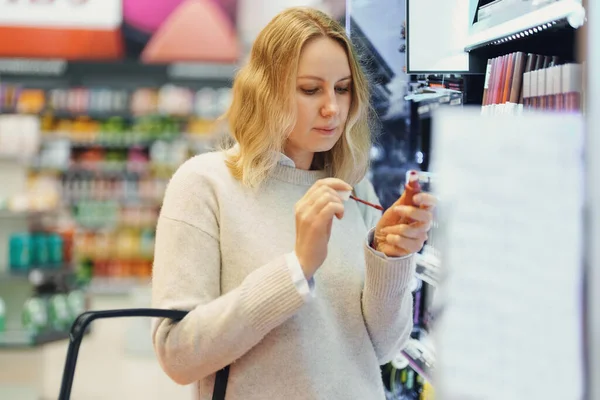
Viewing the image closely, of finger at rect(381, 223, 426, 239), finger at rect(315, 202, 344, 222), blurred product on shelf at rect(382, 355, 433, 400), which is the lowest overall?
blurred product on shelf at rect(382, 355, 433, 400)

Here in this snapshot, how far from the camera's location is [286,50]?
139cm

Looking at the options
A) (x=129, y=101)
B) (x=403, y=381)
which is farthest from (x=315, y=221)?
(x=129, y=101)

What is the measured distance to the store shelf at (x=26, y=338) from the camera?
433 centimetres

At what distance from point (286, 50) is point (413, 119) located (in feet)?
2.25

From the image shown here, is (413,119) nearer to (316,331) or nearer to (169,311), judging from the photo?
(316,331)

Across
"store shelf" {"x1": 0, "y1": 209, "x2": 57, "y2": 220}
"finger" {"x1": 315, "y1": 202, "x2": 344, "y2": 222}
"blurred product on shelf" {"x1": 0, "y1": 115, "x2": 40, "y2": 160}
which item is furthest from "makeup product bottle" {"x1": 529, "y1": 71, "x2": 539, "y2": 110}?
"blurred product on shelf" {"x1": 0, "y1": 115, "x2": 40, "y2": 160}

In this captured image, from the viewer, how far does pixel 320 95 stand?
1.40 metres

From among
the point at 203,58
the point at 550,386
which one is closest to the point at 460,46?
the point at 550,386

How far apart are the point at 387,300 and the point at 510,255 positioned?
782 millimetres

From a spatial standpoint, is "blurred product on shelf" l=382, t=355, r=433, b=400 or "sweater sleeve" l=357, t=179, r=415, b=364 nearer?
"sweater sleeve" l=357, t=179, r=415, b=364

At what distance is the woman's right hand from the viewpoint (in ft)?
3.92

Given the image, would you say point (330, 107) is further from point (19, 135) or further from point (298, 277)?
point (19, 135)

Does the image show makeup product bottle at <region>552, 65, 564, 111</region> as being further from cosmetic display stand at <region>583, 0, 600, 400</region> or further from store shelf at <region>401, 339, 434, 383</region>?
store shelf at <region>401, 339, 434, 383</region>

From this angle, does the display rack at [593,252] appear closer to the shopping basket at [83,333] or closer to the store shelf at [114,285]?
the shopping basket at [83,333]
